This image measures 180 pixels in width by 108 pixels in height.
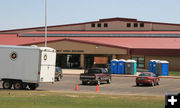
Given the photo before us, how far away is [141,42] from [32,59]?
48060 millimetres

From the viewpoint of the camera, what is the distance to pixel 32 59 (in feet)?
79.9

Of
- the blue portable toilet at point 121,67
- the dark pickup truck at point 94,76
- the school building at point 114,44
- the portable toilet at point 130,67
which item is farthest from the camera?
the school building at point 114,44

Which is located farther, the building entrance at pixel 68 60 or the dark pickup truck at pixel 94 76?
the building entrance at pixel 68 60

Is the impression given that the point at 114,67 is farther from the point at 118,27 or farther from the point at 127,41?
the point at 118,27

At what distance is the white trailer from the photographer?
79.8 ft

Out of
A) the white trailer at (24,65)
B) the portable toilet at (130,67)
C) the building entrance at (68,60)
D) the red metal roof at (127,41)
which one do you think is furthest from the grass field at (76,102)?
the building entrance at (68,60)

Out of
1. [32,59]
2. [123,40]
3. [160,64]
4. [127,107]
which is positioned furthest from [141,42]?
[127,107]

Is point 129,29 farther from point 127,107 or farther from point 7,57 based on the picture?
point 127,107

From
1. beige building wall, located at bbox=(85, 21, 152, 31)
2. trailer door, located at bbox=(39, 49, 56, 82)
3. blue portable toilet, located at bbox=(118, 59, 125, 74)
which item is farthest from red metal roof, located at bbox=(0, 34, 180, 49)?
trailer door, located at bbox=(39, 49, 56, 82)

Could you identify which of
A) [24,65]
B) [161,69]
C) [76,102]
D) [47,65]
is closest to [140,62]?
[161,69]

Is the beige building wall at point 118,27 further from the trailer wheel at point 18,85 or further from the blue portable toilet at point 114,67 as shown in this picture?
the trailer wheel at point 18,85

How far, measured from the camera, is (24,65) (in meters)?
24.6

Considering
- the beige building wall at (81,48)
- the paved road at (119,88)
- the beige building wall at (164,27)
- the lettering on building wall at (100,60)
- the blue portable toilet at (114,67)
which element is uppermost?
the beige building wall at (164,27)

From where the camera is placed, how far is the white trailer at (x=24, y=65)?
957 inches
